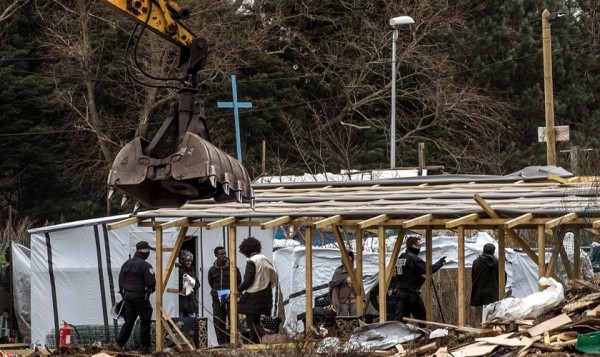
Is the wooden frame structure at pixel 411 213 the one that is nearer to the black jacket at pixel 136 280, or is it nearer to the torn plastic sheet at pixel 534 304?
the black jacket at pixel 136 280

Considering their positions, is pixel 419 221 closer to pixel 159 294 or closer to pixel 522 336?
pixel 522 336

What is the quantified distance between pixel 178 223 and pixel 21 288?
5.39m

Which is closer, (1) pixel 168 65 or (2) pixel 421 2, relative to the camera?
(1) pixel 168 65

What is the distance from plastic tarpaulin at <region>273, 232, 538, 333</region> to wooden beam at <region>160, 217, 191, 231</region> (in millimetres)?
4198

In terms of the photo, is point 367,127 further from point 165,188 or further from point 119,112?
point 165,188

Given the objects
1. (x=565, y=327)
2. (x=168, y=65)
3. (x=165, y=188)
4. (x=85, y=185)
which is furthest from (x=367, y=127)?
(x=165, y=188)

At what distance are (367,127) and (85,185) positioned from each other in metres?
9.32

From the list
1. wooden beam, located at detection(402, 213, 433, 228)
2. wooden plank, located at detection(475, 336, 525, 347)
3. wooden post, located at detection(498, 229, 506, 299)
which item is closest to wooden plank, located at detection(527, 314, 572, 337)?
wooden plank, located at detection(475, 336, 525, 347)

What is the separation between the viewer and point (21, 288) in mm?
25594

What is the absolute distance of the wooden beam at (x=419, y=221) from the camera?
18.9 metres

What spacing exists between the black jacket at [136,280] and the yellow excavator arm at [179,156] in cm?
937

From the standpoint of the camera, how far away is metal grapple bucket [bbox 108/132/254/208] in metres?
11.3

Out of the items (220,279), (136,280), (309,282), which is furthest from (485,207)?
(136,280)

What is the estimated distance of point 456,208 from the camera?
19.4 meters
